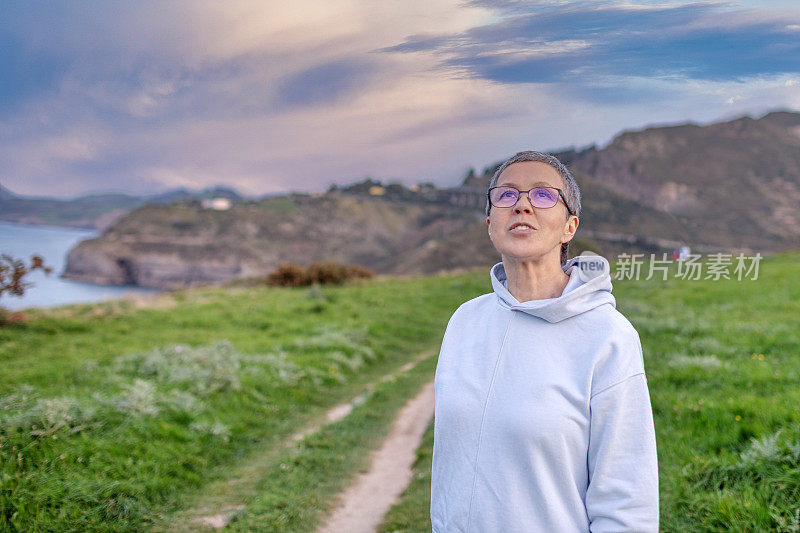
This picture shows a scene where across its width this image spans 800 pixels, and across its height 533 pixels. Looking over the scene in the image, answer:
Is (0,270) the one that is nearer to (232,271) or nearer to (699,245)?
(699,245)

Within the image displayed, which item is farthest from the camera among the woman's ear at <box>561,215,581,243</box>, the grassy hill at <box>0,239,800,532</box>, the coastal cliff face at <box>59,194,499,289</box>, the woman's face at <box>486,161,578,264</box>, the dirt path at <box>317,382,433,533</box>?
the coastal cliff face at <box>59,194,499,289</box>

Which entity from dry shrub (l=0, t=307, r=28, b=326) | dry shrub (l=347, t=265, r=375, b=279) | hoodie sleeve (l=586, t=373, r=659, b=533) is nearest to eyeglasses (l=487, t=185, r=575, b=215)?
hoodie sleeve (l=586, t=373, r=659, b=533)

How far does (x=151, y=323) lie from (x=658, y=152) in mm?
49289

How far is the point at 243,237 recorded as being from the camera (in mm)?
78062

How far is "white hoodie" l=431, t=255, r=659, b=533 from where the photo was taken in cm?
215

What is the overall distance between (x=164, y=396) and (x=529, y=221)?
28.0ft

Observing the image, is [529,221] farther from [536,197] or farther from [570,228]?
[570,228]

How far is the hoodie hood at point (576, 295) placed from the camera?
7.63 ft

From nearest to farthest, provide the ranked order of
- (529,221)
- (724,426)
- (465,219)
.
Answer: (529,221) → (724,426) → (465,219)

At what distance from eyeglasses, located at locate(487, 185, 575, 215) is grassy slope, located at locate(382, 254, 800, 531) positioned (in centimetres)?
367

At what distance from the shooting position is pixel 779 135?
5666 centimetres

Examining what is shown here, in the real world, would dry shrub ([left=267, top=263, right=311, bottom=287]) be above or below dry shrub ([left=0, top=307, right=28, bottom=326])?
below

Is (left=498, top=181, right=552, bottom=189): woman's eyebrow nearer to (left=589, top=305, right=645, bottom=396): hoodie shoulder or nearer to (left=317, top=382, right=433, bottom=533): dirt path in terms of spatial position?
(left=589, top=305, right=645, bottom=396): hoodie shoulder

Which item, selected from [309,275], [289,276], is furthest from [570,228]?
[289,276]
